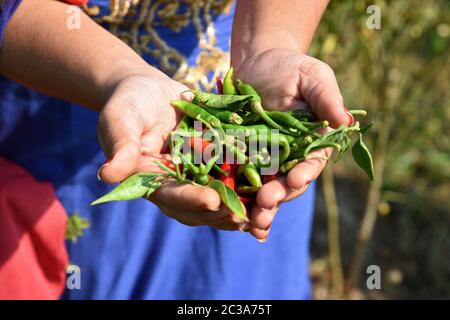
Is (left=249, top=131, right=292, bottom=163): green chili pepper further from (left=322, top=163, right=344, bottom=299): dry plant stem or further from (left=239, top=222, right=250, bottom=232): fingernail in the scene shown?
(left=322, top=163, right=344, bottom=299): dry plant stem

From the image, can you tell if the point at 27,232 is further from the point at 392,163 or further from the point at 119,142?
the point at 392,163

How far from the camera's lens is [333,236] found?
2.51m

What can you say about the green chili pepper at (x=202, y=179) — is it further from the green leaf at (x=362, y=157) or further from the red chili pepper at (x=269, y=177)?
the green leaf at (x=362, y=157)

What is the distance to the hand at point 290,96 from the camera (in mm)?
1107

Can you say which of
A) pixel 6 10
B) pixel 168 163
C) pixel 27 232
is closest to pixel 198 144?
pixel 168 163

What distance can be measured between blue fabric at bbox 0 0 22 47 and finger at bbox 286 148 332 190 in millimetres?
631

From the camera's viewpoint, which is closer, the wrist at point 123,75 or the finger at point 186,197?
the finger at point 186,197

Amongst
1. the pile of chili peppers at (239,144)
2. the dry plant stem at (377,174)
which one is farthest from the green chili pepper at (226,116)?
the dry plant stem at (377,174)

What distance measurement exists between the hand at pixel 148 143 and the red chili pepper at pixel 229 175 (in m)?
0.08

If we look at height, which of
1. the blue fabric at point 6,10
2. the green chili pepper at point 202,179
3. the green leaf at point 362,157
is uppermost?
the blue fabric at point 6,10

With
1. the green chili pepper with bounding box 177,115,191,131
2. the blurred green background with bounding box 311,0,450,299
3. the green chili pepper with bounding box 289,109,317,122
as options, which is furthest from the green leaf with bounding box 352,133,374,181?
the blurred green background with bounding box 311,0,450,299

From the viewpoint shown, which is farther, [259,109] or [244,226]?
[259,109]

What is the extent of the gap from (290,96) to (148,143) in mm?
298
